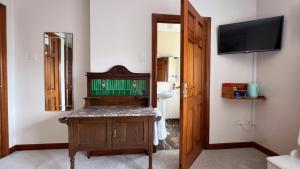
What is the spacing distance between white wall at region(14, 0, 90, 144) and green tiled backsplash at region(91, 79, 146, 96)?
0.44 m

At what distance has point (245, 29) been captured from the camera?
9.20 feet

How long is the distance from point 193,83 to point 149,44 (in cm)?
94

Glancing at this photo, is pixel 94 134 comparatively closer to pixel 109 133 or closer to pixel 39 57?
pixel 109 133

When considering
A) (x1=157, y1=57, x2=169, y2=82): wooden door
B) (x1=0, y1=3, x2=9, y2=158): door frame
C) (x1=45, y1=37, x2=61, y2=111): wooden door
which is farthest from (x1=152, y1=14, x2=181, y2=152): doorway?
(x1=0, y1=3, x2=9, y2=158): door frame

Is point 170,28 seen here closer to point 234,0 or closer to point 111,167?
point 234,0

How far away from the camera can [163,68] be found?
4820mm

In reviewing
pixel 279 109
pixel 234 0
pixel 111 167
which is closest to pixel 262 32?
pixel 234 0

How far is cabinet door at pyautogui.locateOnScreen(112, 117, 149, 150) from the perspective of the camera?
7.06ft

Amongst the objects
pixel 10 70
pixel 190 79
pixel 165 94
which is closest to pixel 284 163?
pixel 190 79

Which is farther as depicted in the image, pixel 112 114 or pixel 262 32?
pixel 262 32

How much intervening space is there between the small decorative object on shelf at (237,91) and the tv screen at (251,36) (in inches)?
21.5

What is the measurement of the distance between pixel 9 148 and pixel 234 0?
14.0 ft

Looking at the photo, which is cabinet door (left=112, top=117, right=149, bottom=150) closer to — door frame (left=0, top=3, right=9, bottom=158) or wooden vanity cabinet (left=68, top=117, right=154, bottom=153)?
wooden vanity cabinet (left=68, top=117, right=154, bottom=153)

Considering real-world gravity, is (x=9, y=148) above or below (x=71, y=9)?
below
